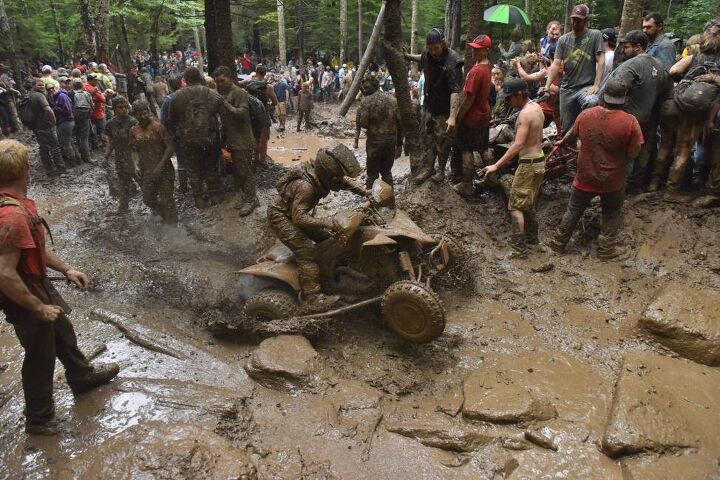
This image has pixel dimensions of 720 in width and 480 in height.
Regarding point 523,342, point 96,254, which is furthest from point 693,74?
point 96,254

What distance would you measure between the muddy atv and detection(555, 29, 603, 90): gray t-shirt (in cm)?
373

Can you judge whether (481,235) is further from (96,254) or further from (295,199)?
(96,254)

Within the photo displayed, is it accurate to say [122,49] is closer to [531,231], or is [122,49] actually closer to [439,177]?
[439,177]

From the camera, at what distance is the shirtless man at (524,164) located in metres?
5.98

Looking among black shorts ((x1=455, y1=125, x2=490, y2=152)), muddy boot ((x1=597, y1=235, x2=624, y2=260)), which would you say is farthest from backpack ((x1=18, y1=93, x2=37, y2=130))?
muddy boot ((x1=597, y1=235, x2=624, y2=260))

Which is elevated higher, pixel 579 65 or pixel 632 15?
pixel 632 15

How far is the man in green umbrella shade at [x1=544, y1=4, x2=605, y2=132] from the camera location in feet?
23.0

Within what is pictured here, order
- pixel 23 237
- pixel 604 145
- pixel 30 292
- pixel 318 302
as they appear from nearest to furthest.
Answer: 1. pixel 23 237
2. pixel 30 292
3. pixel 318 302
4. pixel 604 145

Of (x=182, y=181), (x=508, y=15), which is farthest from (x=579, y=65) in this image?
(x=508, y=15)

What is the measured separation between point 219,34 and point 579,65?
6204 millimetres

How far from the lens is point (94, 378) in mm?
4246

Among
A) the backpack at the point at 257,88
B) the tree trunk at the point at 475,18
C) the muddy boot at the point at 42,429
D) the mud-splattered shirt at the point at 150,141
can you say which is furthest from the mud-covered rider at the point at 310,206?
the backpack at the point at 257,88

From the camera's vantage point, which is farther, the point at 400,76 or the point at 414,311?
the point at 400,76

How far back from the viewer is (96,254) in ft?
24.5
